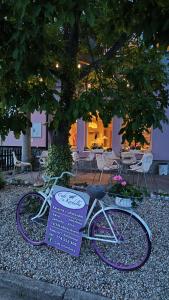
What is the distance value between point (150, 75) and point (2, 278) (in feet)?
9.83

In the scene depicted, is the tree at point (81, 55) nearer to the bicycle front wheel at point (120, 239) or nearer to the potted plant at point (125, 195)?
the potted plant at point (125, 195)

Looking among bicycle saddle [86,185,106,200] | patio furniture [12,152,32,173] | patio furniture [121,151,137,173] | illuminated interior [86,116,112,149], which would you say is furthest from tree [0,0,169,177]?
illuminated interior [86,116,112,149]

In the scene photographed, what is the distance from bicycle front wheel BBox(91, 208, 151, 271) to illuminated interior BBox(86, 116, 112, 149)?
8723 mm

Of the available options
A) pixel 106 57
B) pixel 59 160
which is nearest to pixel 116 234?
pixel 59 160

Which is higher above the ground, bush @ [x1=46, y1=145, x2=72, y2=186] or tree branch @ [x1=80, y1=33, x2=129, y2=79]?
tree branch @ [x1=80, y1=33, x2=129, y2=79]

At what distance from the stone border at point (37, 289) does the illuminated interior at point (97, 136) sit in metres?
9.43

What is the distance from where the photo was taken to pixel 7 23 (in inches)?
124

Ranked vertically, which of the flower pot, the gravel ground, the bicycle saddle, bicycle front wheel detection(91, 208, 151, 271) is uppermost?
the bicycle saddle

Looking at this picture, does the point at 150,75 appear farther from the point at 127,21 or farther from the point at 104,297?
the point at 104,297

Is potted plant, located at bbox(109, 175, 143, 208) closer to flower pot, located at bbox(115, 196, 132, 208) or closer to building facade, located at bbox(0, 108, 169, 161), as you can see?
flower pot, located at bbox(115, 196, 132, 208)

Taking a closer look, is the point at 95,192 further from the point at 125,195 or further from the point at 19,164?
the point at 19,164

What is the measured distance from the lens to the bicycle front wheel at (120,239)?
12.1 feet

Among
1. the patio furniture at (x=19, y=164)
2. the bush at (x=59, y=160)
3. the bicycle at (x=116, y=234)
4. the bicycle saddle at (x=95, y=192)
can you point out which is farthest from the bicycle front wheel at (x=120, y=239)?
the patio furniture at (x=19, y=164)

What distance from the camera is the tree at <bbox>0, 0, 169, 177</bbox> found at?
2.60 meters
